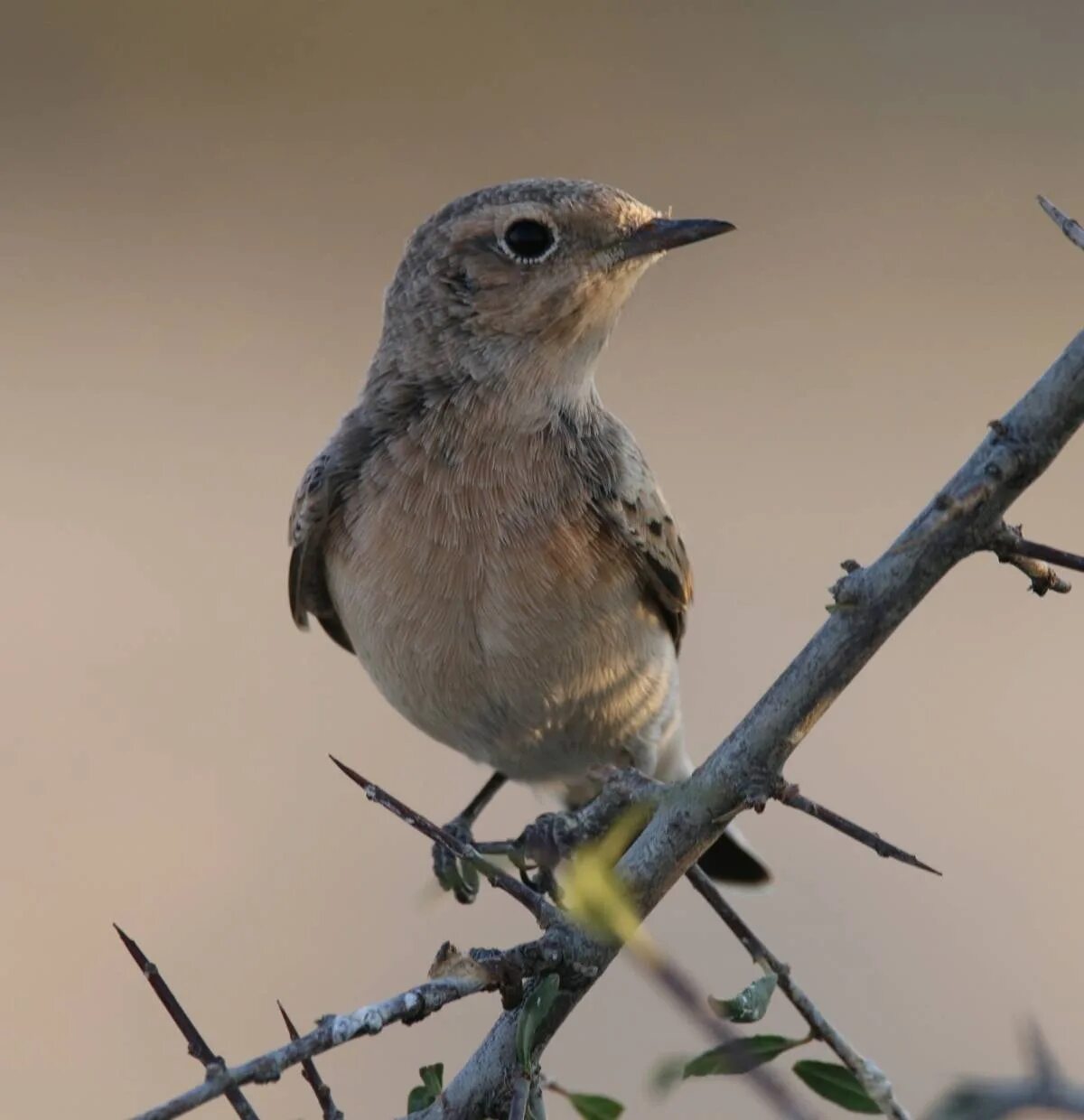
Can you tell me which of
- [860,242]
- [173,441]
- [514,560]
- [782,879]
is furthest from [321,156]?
[514,560]

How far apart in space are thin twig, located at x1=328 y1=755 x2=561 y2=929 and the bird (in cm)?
140

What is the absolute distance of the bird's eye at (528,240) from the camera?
3535 millimetres

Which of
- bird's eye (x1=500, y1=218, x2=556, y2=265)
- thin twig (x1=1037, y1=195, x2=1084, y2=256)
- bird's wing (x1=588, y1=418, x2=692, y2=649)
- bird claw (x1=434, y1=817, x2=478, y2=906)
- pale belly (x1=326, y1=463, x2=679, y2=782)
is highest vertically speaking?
bird's eye (x1=500, y1=218, x2=556, y2=265)

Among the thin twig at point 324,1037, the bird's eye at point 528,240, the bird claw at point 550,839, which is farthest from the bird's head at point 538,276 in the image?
the thin twig at point 324,1037

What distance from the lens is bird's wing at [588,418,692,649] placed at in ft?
11.3

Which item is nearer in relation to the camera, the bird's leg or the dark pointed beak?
the bird's leg

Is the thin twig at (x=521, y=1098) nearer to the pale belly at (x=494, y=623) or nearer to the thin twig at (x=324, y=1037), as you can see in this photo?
the thin twig at (x=324, y=1037)

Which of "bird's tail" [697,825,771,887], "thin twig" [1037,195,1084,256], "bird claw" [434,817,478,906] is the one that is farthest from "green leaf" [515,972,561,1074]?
"bird's tail" [697,825,771,887]

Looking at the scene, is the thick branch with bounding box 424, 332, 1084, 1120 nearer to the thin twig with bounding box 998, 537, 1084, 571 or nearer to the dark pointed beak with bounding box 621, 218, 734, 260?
the thin twig with bounding box 998, 537, 1084, 571

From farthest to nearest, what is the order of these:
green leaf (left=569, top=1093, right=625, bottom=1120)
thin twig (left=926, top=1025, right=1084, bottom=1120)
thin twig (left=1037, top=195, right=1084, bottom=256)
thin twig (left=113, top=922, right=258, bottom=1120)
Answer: green leaf (left=569, top=1093, right=625, bottom=1120)
thin twig (left=1037, top=195, right=1084, bottom=256)
thin twig (left=113, top=922, right=258, bottom=1120)
thin twig (left=926, top=1025, right=1084, bottom=1120)

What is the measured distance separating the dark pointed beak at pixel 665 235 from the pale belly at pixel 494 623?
58 centimetres

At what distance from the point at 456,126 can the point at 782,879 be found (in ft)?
14.2

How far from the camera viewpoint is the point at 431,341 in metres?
3.66

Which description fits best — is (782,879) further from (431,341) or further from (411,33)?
(411,33)
